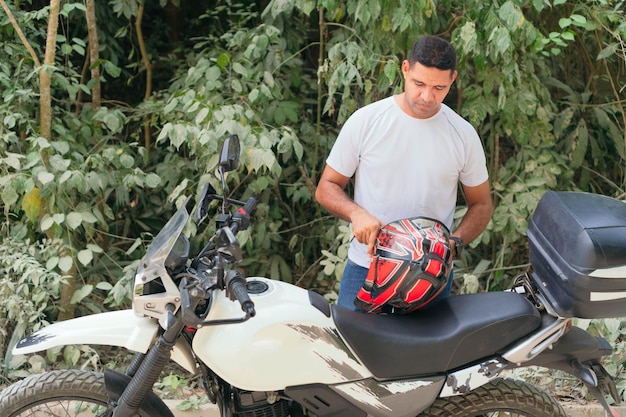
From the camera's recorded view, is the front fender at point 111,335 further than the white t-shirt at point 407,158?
No

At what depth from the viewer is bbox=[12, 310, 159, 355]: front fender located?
2.47 metres

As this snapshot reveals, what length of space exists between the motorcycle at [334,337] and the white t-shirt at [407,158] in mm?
425

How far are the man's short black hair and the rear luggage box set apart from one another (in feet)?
2.02

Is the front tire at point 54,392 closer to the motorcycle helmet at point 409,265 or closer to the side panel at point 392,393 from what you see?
the side panel at point 392,393

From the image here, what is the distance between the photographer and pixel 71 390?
2.65 m

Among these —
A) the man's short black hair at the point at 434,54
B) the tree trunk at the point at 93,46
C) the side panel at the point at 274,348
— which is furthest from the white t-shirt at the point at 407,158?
the tree trunk at the point at 93,46

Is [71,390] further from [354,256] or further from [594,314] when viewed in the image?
[594,314]

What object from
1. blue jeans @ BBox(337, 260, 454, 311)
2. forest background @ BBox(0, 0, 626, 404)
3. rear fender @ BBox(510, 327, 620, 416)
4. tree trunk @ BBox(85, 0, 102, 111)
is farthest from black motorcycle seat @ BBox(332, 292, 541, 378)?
tree trunk @ BBox(85, 0, 102, 111)

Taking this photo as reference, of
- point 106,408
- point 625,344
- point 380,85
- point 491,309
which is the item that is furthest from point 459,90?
point 106,408

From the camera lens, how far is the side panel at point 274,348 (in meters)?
2.43

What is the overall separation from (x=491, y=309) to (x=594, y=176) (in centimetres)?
294

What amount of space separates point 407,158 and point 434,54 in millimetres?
396

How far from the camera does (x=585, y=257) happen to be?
2.29 meters

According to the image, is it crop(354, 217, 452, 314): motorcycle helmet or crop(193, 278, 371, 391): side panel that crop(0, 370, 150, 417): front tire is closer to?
crop(193, 278, 371, 391): side panel
